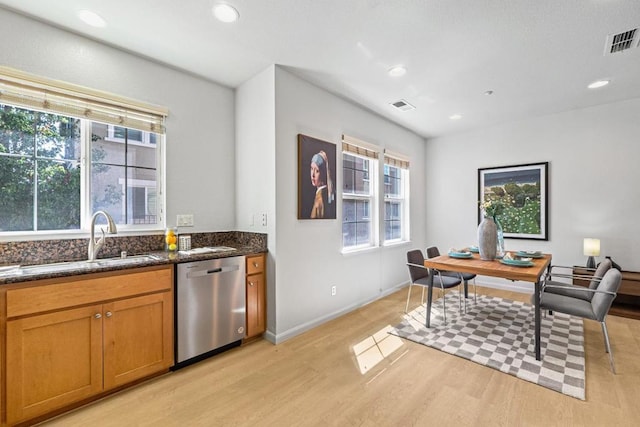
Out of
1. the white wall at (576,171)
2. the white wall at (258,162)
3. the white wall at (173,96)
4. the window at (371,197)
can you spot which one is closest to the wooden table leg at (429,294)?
the window at (371,197)

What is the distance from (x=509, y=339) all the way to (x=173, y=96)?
13.5ft

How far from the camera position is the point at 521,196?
442 cm

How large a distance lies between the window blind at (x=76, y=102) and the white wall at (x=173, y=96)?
7 centimetres

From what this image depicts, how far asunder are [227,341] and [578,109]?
5.41m

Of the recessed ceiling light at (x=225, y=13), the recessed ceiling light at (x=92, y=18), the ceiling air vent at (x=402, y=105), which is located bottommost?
the recessed ceiling light at (x=92, y=18)

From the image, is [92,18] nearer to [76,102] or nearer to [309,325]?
[76,102]

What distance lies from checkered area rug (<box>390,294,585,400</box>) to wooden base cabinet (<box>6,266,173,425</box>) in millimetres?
2259

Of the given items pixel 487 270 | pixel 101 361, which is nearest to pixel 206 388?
pixel 101 361

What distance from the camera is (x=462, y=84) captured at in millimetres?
3158

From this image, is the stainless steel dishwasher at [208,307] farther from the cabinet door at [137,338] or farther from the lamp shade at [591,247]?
the lamp shade at [591,247]

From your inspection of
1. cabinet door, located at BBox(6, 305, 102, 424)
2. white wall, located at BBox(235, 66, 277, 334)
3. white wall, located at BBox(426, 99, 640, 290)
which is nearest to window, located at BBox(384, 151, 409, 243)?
white wall, located at BBox(426, 99, 640, 290)

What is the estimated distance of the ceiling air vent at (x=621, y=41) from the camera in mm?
2268

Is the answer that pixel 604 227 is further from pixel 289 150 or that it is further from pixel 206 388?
pixel 206 388

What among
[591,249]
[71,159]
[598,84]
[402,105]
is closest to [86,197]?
[71,159]
